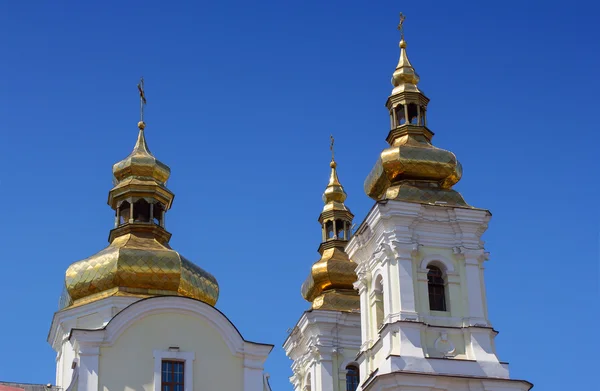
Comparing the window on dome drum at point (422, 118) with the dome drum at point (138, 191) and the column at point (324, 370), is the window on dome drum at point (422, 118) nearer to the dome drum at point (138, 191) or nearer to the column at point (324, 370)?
the column at point (324, 370)

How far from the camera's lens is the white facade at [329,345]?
28.9 meters

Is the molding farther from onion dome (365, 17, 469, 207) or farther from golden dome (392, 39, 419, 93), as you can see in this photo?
golden dome (392, 39, 419, 93)

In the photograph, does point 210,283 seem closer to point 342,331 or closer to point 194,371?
point 194,371

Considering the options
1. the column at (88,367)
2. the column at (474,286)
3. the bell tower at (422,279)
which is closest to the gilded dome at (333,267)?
the bell tower at (422,279)

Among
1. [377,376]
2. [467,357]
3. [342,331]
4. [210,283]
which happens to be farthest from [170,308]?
[342,331]

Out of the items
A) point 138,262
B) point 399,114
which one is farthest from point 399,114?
point 138,262

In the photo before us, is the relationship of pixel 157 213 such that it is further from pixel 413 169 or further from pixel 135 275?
pixel 413 169

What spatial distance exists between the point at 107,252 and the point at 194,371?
147 inches

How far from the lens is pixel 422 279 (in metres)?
24.7

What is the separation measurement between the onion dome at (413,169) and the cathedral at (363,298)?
28mm

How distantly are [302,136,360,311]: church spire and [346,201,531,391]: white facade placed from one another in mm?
3737

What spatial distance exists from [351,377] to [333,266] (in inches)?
120

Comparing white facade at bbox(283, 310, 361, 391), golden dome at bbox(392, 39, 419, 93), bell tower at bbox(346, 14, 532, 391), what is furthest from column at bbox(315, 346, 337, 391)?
golden dome at bbox(392, 39, 419, 93)

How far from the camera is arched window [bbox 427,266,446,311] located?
2483cm
